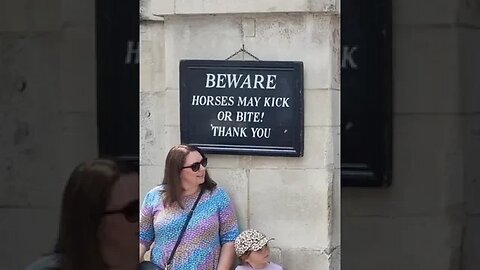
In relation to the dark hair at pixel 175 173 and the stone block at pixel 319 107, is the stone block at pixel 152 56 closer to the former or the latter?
the dark hair at pixel 175 173

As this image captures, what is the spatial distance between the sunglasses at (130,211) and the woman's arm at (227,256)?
11.5ft

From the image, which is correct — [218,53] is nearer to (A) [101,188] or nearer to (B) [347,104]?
(B) [347,104]

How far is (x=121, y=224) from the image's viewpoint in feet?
4.20
